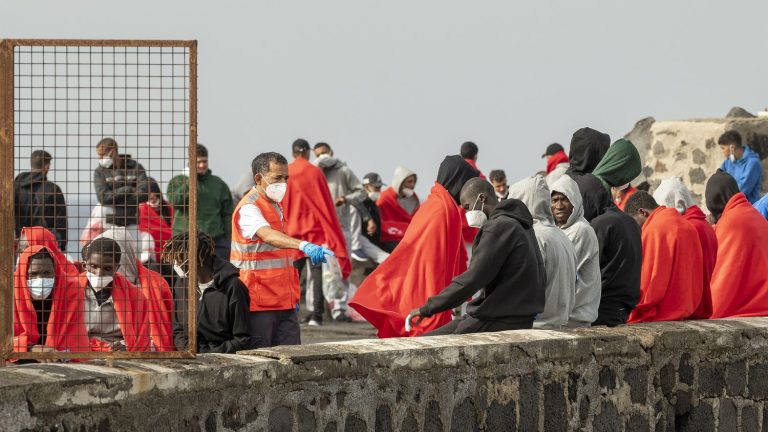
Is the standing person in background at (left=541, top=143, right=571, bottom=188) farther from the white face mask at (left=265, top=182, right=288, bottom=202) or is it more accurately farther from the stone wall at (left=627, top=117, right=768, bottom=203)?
the white face mask at (left=265, top=182, right=288, bottom=202)

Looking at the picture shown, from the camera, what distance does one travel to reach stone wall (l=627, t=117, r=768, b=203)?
1789 centimetres

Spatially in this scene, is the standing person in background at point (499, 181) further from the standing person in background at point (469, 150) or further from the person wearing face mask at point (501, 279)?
the person wearing face mask at point (501, 279)

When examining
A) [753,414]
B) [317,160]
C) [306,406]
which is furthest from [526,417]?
[317,160]

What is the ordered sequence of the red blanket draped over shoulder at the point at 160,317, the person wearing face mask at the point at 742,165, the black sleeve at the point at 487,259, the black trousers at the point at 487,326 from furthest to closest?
1. the person wearing face mask at the point at 742,165
2. the black trousers at the point at 487,326
3. the black sleeve at the point at 487,259
4. the red blanket draped over shoulder at the point at 160,317

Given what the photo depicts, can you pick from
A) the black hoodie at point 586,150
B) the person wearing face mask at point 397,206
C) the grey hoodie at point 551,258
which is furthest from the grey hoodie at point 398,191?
the grey hoodie at point 551,258

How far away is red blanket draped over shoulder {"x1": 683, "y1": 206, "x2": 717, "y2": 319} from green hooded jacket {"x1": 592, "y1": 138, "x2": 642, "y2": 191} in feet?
1.50

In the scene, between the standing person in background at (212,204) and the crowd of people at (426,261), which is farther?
the standing person in background at (212,204)

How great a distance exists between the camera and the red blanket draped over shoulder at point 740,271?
1113cm

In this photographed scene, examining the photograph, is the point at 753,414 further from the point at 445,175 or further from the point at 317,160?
the point at 317,160

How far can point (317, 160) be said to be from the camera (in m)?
16.5

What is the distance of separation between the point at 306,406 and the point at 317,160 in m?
9.60

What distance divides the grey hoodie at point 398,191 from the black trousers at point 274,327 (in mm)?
7565

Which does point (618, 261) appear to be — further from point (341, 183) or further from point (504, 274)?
point (341, 183)

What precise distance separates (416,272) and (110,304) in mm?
2799
